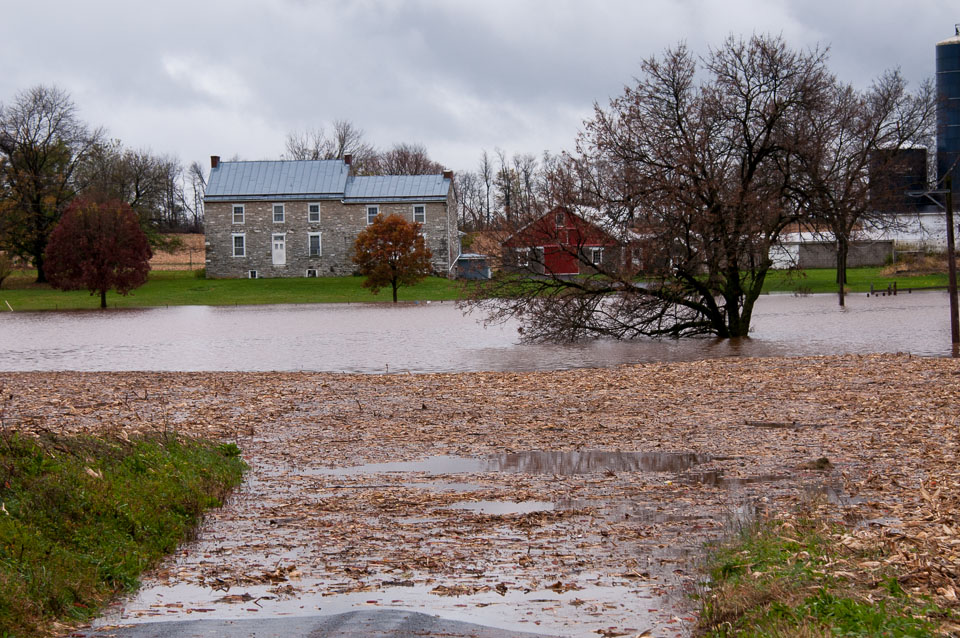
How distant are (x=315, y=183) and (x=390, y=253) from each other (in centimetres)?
1977

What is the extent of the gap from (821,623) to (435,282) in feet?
235

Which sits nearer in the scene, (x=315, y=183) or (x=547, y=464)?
(x=547, y=464)

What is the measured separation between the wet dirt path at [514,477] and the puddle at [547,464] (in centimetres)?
5

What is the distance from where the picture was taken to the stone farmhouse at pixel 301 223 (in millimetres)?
80500

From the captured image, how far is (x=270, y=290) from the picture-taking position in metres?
72.4

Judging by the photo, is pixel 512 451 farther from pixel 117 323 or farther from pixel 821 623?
pixel 117 323

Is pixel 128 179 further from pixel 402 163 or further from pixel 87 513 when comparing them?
pixel 87 513

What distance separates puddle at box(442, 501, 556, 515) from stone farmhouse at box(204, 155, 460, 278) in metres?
72.0

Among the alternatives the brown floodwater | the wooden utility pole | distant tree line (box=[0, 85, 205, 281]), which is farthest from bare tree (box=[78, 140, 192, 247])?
→ the wooden utility pole

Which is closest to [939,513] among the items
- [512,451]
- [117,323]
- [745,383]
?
[512,451]

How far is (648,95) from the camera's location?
95.5ft

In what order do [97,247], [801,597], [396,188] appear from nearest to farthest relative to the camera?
[801,597] < [97,247] < [396,188]

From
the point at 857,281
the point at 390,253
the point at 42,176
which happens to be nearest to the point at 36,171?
the point at 42,176

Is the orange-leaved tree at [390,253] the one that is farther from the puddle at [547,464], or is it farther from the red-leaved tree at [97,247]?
the puddle at [547,464]
